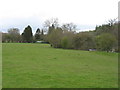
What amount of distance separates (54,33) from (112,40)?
61.6 ft

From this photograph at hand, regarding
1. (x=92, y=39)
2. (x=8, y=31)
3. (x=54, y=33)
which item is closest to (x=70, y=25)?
(x=54, y=33)

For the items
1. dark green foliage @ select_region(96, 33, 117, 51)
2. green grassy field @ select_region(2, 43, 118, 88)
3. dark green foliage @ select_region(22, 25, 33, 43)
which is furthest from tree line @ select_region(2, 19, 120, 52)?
green grassy field @ select_region(2, 43, 118, 88)

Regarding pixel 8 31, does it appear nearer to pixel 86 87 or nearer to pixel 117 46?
pixel 117 46

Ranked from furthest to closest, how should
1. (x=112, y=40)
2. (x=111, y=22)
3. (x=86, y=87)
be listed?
1. (x=111, y=22)
2. (x=112, y=40)
3. (x=86, y=87)

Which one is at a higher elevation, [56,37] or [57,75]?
[56,37]

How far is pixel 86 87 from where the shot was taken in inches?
207

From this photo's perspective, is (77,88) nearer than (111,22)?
Yes

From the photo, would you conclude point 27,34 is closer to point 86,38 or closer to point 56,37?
point 56,37

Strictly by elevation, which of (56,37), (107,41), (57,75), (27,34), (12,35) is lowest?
(57,75)

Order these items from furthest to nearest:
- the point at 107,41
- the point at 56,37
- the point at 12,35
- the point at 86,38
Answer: the point at 12,35 → the point at 56,37 → the point at 86,38 → the point at 107,41

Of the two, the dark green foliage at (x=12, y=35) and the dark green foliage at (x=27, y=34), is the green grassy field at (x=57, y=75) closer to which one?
the dark green foliage at (x=27, y=34)

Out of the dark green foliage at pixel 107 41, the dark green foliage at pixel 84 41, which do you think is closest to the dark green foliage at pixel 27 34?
the dark green foliage at pixel 84 41

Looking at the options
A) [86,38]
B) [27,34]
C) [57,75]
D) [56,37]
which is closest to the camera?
[57,75]

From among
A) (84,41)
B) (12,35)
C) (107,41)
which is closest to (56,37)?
(84,41)
